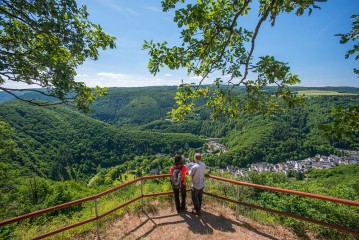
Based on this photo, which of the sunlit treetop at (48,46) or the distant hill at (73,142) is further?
the distant hill at (73,142)

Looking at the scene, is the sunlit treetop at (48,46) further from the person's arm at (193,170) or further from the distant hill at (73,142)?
the distant hill at (73,142)

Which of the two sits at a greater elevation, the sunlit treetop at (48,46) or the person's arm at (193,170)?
the sunlit treetop at (48,46)

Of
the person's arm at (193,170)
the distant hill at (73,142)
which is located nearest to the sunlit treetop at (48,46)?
the person's arm at (193,170)

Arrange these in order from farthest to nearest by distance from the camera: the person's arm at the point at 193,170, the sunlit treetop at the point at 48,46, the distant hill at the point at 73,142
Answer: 1. the distant hill at the point at 73,142
2. the person's arm at the point at 193,170
3. the sunlit treetop at the point at 48,46

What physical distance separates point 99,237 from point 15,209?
41.5 ft

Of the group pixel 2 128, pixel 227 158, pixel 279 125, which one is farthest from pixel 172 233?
pixel 279 125

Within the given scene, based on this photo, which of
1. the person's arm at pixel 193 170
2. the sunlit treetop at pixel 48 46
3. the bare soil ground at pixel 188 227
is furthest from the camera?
the person's arm at pixel 193 170

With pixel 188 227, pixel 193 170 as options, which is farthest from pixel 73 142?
pixel 188 227

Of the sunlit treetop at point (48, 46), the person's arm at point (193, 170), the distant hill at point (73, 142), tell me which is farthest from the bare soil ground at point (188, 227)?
the distant hill at point (73, 142)

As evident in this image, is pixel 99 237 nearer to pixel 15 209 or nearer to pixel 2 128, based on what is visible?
pixel 2 128

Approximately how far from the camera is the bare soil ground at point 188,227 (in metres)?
5.07

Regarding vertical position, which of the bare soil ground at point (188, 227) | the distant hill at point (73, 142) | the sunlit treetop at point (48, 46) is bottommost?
the distant hill at point (73, 142)

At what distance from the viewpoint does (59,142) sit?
10481cm

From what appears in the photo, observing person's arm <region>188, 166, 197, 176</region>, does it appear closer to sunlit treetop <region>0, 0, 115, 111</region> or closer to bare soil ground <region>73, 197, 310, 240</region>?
bare soil ground <region>73, 197, 310, 240</region>
